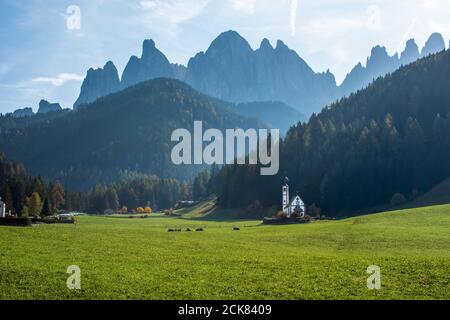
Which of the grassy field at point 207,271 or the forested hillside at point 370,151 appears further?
the forested hillside at point 370,151

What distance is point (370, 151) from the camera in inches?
5290

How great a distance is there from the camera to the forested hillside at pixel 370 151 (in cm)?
12769

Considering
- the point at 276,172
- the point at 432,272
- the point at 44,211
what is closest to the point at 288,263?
the point at 432,272

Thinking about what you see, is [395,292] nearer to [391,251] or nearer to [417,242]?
[391,251]

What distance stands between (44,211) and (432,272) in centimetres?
9285

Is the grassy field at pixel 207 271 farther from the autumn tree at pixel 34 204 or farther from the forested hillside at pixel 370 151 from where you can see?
the forested hillside at pixel 370 151

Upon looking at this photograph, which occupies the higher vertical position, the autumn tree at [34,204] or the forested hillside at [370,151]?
the forested hillside at [370,151]

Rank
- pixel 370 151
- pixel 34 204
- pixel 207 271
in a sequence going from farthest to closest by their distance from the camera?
pixel 370 151
pixel 34 204
pixel 207 271

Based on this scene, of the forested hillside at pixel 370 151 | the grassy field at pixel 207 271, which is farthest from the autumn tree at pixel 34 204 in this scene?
the grassy field at pixel 207 271

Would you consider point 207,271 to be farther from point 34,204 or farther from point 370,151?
point 370,151

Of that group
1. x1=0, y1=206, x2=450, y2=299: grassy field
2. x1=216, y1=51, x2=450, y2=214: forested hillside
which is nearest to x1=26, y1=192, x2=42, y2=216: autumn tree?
x1=216, y1=51, x2=450, y2=214: forested hillside

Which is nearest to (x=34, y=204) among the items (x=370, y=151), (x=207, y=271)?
(x=370, y=151)

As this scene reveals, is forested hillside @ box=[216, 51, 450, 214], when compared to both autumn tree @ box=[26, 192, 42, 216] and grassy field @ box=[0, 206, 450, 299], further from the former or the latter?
grassy field @ box=[0, 206, 450, 299]

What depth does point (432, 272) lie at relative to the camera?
2761 cm
